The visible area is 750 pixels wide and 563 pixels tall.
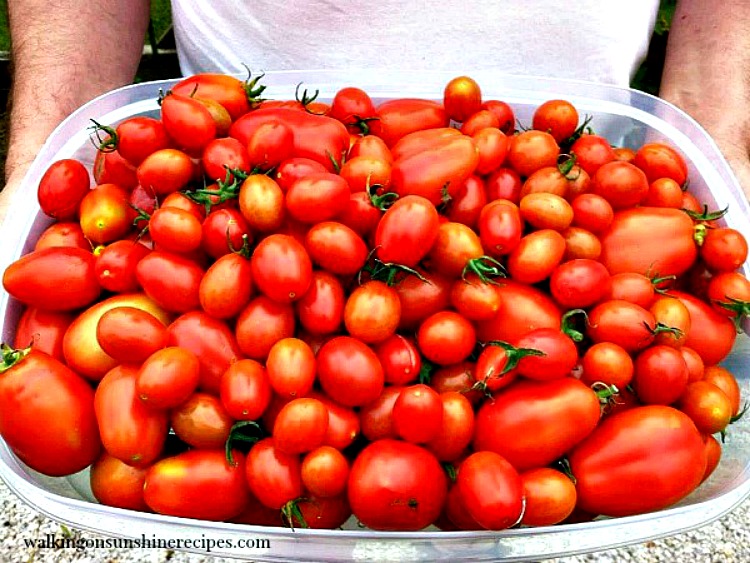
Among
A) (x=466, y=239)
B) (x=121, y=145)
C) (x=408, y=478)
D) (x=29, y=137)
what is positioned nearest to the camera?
(x=408, y=478)

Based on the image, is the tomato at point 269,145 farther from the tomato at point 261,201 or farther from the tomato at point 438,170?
the tomato at point 438,170

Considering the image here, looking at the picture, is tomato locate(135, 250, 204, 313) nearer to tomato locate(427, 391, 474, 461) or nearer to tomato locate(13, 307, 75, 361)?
tomato locate(13, 307, 75, 361)

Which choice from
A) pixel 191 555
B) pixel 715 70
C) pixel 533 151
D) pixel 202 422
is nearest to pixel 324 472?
pixel 202 422

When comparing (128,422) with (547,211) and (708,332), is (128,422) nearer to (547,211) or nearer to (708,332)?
(547,211)

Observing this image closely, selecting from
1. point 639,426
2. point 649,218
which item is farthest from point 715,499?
point 649,218

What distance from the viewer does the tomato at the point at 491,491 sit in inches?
31.4

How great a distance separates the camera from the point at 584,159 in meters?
1.13

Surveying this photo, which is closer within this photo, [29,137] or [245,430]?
[245,430]

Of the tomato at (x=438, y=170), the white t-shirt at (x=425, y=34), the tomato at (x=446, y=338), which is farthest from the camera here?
the white t-shirt at (x=425, y=34)

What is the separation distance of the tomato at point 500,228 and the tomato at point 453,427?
0.22m

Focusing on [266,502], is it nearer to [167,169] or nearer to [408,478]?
[408,478]

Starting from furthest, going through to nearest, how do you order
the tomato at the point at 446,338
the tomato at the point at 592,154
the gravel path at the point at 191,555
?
the gravel path at the point at 191,555
the tomato at the point at 592,154
the tomato at the point at 446,338

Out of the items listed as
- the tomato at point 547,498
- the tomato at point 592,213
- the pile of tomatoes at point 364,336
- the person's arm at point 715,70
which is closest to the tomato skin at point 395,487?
the pile of tomatoes at point 364,336

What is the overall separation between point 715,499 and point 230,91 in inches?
37.3
